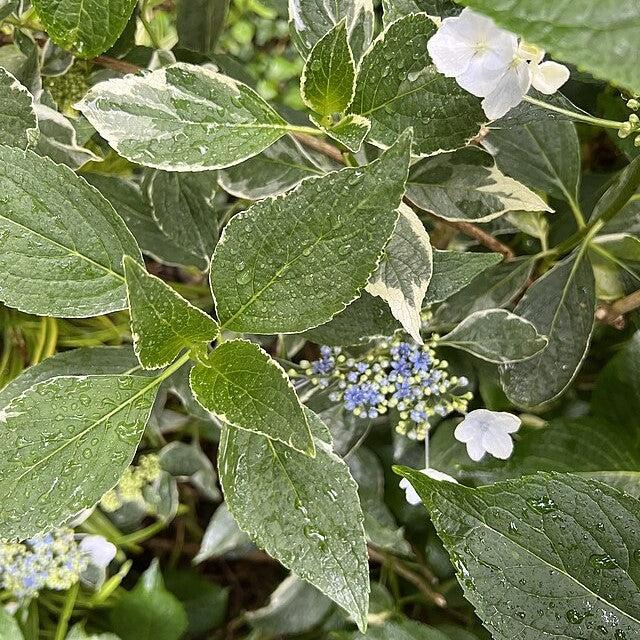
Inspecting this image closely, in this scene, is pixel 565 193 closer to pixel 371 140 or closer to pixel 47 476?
pixel 371 140

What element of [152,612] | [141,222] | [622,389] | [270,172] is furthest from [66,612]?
[622,389]

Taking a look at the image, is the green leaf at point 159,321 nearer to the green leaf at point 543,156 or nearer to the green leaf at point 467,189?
the green leaf at point 467,189

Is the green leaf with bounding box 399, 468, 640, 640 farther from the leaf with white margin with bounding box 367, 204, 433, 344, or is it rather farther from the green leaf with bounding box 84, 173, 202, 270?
the green leaf with bounding box 84, 173, 202, 270

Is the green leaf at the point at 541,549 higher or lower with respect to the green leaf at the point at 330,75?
lower

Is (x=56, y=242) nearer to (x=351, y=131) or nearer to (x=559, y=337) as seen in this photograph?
(x=351, y=131)

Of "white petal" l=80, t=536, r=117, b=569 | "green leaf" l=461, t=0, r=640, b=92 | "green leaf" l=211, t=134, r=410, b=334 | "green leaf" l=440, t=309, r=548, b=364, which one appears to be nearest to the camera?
"green leaf" l=461, t=0, r=640, b=92

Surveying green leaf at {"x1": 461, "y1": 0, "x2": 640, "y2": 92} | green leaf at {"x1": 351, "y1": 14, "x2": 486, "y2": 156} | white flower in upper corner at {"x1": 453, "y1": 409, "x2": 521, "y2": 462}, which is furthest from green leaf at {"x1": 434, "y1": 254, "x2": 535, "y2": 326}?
green leaf at {"x1": 461, "y1": 0, "x2": 640, "y2": 92}

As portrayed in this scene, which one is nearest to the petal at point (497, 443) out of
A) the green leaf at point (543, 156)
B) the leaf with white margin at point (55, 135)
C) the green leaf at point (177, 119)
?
the green leaf at point (543, 156)
